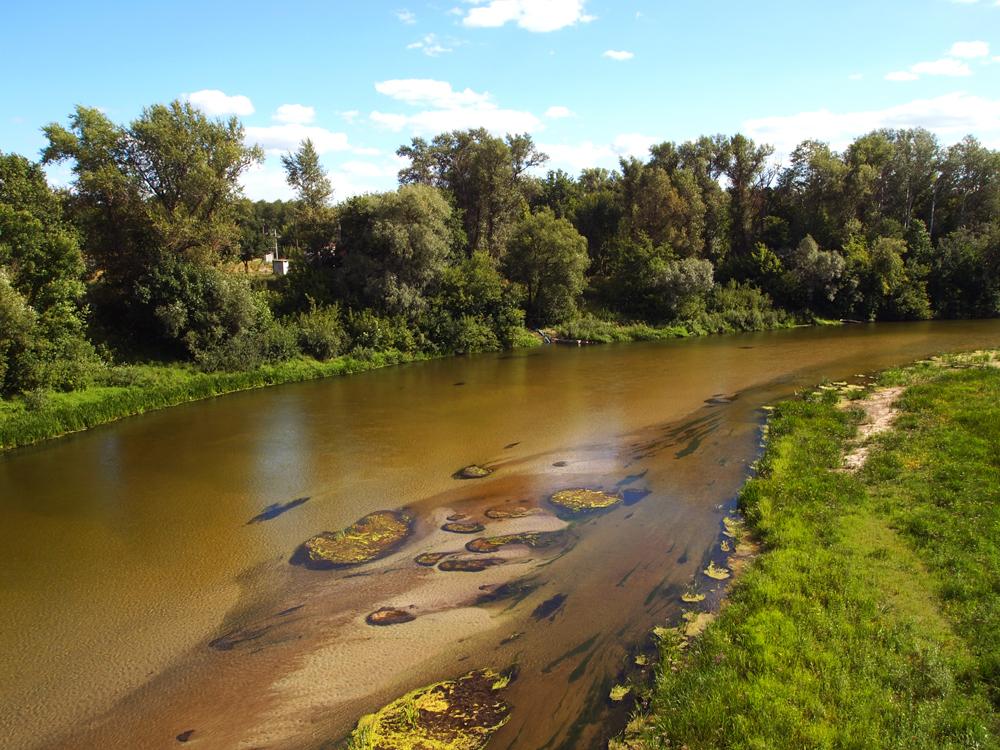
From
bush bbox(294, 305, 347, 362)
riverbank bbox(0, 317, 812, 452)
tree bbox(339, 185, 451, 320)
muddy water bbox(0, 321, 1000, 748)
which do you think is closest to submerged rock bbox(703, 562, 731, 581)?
muddy water bbox(0, 321, 1000, 748)

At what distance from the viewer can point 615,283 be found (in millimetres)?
49375

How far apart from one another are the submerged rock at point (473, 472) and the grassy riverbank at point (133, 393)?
13.7 m

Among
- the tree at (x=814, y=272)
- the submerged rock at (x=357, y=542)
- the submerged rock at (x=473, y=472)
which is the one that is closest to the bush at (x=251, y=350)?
the submerged rock at (x=473, y=472)

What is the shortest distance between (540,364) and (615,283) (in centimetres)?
1870

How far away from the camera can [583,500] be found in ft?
44.0

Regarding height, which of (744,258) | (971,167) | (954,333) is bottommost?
(954,333)

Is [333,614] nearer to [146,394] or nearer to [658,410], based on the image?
[658,410]

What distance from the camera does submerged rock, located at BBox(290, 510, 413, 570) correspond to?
11234 millimetres

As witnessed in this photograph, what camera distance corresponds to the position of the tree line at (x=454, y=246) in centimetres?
2598

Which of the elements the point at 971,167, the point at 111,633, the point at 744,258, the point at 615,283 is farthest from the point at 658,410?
the point at 971,167

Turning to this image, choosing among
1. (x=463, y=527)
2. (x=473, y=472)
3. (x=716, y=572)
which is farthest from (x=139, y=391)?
(x=716, y=572)

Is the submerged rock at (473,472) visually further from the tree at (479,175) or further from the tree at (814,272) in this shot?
the tree at (814,272)

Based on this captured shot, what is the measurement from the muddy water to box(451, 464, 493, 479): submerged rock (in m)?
0.29

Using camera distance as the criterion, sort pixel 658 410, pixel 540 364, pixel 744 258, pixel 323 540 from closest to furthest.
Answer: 1. pixel 323 540
2. pixel 658 410
3. pixel 540 364
4. pixel 744 258
